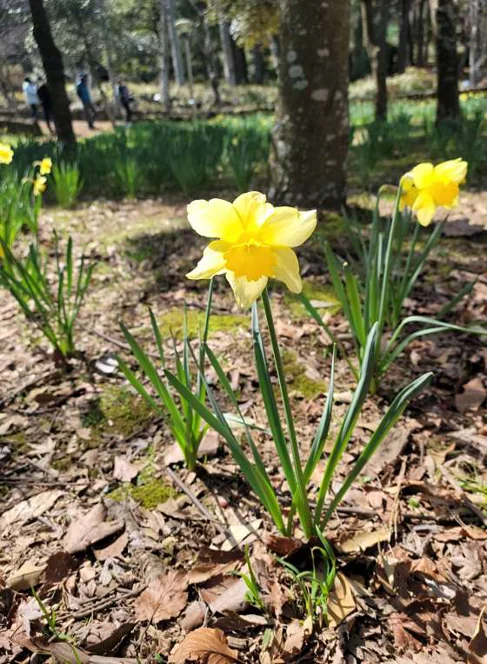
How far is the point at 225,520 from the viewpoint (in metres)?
1.38

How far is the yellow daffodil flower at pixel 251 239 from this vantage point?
2.92ft

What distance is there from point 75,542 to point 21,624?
231mm

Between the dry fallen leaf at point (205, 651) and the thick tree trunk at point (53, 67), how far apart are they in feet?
23.0

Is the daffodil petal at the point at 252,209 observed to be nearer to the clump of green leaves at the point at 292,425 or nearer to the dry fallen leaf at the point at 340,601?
the clump of green leaves at the point at 292,425

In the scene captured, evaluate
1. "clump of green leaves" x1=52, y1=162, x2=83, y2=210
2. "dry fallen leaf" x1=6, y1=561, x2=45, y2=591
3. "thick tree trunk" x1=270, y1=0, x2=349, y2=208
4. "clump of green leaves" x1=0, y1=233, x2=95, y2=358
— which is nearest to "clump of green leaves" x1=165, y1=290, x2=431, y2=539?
"dry fallen leaf" x1=6, y1=561, x2=45, y2=591

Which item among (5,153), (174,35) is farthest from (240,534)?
(174,35)

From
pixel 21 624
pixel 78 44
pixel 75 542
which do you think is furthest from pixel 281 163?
pixel 78 44

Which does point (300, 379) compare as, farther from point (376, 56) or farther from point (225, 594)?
point (376, 56)

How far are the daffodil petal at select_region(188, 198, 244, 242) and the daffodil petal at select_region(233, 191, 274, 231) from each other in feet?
0.04

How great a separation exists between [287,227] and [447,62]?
6835 mm

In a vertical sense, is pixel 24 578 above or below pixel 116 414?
below

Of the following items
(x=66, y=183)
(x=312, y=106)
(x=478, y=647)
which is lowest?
(x=478, y=647)

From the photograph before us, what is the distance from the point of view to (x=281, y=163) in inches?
141

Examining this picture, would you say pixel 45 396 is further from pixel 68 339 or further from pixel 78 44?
pixel 78 44
